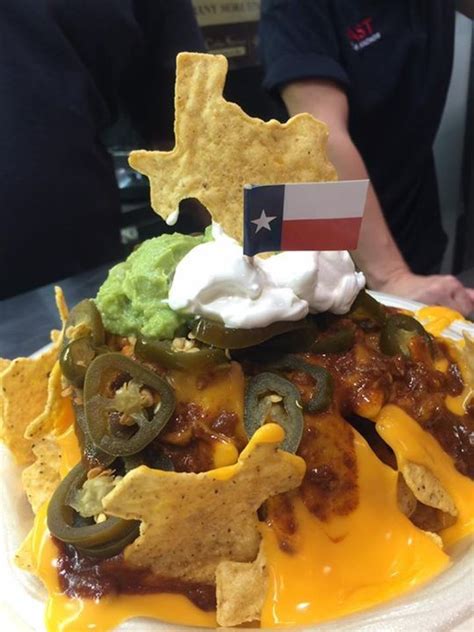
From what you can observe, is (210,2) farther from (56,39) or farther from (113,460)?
(113,460)

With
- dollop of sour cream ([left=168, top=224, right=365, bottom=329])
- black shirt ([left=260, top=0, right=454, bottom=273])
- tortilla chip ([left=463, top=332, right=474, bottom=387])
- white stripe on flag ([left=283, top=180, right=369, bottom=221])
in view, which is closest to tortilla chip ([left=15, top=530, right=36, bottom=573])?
dollop of sour cream ([left=168, top=224, right=365, bottom=329])

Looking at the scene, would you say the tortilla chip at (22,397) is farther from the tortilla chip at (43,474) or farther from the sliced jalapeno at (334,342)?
the sliced jalapeno at (334,342)

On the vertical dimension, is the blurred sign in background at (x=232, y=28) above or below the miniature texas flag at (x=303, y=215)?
below

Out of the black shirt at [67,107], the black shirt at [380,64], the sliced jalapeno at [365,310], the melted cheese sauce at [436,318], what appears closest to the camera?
the sliced jalapeno at [365,310]

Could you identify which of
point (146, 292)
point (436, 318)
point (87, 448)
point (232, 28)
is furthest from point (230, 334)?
point (232, 28)

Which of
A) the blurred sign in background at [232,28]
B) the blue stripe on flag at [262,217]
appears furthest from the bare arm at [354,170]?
the blurred sign in background at [232,28]

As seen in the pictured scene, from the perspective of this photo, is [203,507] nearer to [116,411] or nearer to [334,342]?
[116,411]

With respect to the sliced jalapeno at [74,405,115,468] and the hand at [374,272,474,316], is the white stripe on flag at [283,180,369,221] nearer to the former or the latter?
the sliced jalapeno at [74,405,115,468]
